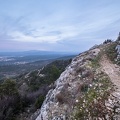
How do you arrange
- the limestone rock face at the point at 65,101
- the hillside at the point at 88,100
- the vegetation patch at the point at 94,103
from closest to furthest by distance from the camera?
the vegetation patch at the point at 94,103
the hillside at the point at 88,100
the limestone rock face at the point at 65,101

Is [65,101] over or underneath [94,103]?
underneath

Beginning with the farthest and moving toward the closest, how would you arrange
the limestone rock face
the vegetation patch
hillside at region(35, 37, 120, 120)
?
1. the limestone rock face
2. hillside at region(35, 37, 120, 120)
3. the vegetation patch

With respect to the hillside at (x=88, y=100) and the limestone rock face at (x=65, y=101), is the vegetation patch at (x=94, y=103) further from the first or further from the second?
the limestone rock face at (x=65, y=101)

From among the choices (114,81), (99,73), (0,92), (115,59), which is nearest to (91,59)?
(115,59)

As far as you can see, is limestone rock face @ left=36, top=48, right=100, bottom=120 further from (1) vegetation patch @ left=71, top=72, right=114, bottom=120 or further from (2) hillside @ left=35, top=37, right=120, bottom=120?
(1) vegetation patch @ left=71, top=72, right=114, bottom=120

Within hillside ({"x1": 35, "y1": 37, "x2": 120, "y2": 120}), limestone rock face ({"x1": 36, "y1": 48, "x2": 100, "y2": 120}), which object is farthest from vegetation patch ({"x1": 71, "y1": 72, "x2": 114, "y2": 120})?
limestone rock face ({"x1": 36, "y1": 48, "x2": 100, "y2": 120})

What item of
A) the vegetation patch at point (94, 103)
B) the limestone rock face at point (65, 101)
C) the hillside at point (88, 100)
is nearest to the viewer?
the vegetation patch at point (94, 103)

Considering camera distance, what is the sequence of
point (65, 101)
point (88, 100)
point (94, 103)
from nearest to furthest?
1. point (94, 103)
2. point (88, 100)
3. point (65, 101)

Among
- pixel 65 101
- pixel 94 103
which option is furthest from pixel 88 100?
pixel 65 101

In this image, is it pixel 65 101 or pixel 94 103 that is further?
pixel 65 101

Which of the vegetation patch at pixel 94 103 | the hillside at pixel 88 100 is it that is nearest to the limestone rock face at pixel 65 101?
the hillside at pixel 88 100

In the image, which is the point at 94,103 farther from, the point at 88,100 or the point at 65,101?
the point at 65,101

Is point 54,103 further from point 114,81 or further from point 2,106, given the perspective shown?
point 2,106

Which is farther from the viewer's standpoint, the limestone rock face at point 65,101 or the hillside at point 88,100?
the limestone rock face at point 65,101
